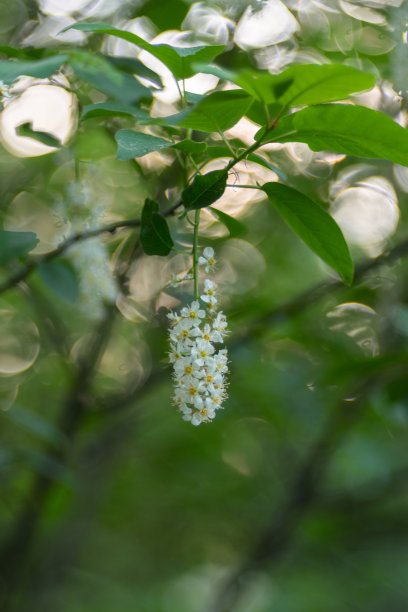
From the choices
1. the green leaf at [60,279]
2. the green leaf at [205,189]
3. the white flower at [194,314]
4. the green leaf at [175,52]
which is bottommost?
the green leaf at [60,279]

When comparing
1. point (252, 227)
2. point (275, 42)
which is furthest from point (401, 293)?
point (275, 42)

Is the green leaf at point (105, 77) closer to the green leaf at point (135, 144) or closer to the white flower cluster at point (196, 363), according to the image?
the green leaf at point (135, 144)

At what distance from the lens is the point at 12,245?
1.39 meters

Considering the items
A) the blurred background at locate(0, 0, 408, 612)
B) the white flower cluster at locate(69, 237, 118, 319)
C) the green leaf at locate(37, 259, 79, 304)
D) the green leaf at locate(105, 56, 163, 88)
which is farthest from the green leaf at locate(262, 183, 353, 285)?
the white flower cluster at locate(69, 237, 118, 319)

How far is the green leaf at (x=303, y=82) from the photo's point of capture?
0.89 meters

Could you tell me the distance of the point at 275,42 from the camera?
2.48 meters

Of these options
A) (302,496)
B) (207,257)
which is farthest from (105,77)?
(302,496)

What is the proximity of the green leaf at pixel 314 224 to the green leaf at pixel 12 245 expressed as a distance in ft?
2.01

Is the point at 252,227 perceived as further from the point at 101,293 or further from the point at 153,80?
the point at 153,80

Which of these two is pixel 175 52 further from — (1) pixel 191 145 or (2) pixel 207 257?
(2) pixel 207 257

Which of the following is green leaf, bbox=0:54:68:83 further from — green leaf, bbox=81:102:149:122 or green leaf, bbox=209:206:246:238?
green leaf, bbox=209:206:246:238

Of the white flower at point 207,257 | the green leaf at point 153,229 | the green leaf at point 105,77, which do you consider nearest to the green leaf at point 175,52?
the green leaf at point 105,77

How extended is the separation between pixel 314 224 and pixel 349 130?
0.85 feet

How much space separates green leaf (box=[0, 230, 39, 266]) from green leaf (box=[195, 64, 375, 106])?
→ 2.35 ft
